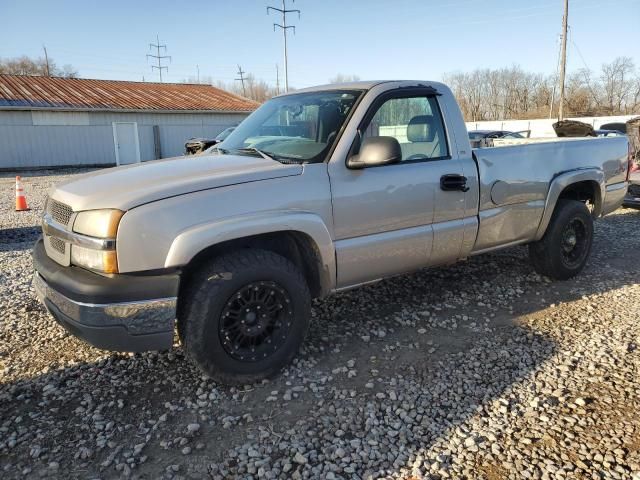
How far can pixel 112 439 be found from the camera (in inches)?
109

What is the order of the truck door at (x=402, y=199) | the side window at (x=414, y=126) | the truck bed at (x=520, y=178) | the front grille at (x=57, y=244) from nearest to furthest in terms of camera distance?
the front grille at (x=57, y=244)
the truck door at (x=402, y=199)
the side window at (x=414, y=126)
the truck bed at (x=520, y=178)

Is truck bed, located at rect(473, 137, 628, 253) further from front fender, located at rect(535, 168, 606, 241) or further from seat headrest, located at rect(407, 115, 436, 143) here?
seat headrest, located at rect(407, 115, 436, 143)

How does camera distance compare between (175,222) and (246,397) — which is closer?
(175,222)

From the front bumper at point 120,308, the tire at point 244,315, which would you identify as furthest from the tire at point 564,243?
the front bumper at point 120,308

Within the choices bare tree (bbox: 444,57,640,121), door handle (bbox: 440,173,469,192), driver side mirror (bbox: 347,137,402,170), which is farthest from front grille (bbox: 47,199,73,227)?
bare tree (bbox: 444,57,640,121)

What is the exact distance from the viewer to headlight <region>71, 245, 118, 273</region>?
277 cm

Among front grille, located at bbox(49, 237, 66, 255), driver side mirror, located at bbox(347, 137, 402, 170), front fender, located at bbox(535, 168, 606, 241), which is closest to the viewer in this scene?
front grille, located at bbox(49, 237, 66, 255)

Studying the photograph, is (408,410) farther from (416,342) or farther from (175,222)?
(175,222)

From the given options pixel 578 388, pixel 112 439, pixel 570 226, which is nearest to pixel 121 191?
pixel 112 439

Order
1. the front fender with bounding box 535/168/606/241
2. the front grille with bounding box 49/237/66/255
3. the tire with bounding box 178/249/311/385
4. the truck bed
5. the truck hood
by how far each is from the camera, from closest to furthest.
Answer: the truck hood, the tire with bounding box 178/249/311/385, the front grille with bounding box 49/237/66/255, the truck bed, the front fender with bounding box 535/168/606/241

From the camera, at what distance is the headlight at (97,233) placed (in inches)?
109

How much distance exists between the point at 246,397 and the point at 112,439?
81cm

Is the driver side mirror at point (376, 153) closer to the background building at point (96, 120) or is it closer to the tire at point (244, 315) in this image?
the tire at point (244, 315)

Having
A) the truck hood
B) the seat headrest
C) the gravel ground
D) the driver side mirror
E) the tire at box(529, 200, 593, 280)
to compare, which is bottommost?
the gravel ground
